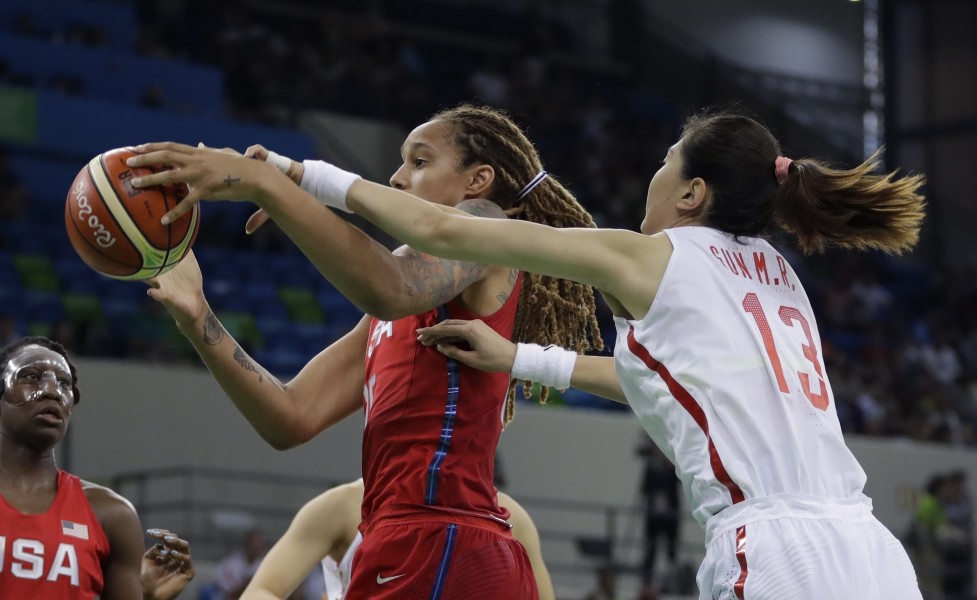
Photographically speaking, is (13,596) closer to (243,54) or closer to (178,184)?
(178,184)

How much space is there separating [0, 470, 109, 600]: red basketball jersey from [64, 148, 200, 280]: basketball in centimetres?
131

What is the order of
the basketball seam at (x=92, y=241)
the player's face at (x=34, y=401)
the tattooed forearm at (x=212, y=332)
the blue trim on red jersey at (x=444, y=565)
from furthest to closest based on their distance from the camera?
the player's face at (x=34, y=401) → the tattooed forearm at (x=212, y=332) → the blue trim on red jersey at (x=444, y=565) → the basketball seam at (x=92, y=241)

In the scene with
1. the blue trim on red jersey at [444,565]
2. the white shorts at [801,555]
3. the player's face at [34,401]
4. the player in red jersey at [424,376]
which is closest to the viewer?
the white shorts at [801,555]

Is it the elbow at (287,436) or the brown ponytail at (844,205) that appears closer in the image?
the brown ponytail at (844,205)

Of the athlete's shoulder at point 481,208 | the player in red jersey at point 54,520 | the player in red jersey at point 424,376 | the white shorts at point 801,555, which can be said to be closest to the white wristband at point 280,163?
the player in red jersey at point 424,376

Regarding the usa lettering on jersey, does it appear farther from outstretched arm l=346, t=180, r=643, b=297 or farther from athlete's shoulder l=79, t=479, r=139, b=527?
outstretched arm l=346, t=180, r=643, b=297

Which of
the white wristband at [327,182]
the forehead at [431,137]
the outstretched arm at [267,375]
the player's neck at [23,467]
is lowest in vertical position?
the player's neck at [23,467]

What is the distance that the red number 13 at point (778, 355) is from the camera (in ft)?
9.90

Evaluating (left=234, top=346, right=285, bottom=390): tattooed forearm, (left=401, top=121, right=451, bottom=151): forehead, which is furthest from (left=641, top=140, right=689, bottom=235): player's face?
(left=234, top=346, right=285, bottom=390): tattooed forearm

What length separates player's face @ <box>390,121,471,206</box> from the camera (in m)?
3.73

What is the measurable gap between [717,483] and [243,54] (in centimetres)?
1445

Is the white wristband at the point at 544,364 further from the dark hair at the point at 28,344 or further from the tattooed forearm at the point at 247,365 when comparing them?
the dark hair at the point at 28,344

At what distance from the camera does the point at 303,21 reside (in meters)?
18.7

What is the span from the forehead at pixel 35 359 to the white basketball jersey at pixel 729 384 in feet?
6.63
